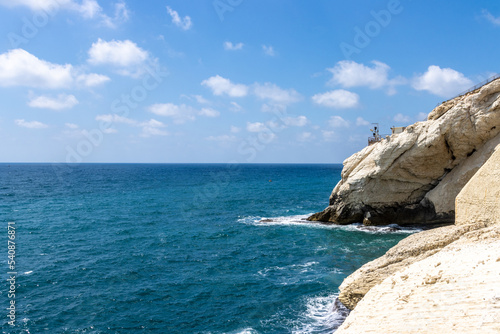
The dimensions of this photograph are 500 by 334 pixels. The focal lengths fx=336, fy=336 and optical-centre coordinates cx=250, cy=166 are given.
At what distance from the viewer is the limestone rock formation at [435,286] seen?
32.9ft

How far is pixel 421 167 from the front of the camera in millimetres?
36438

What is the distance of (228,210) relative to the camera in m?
52.9

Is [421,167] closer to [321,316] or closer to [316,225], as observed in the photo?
[316,225]

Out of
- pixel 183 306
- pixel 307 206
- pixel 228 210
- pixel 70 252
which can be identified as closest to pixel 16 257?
pixel 70 252

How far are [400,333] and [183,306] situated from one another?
13378mm

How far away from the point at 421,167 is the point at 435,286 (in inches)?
1101

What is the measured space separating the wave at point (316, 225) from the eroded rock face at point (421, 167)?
1277mm

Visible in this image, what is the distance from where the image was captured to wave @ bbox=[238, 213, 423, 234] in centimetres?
3616

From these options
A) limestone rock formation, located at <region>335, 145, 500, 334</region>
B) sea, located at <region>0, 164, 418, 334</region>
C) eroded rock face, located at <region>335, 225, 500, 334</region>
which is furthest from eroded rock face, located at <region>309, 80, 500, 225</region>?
eroded rock face, located at <region>335, 225, 500, 334</region>

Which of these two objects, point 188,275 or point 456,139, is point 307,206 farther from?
point 188,275

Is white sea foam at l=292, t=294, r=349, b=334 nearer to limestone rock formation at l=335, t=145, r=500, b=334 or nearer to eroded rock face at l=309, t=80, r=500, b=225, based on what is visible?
limestone rock formation at l=335, t=145, r=500, b=334

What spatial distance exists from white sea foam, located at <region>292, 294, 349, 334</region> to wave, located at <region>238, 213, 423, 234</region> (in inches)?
711

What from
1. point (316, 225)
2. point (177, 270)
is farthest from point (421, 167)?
point (177, 270)

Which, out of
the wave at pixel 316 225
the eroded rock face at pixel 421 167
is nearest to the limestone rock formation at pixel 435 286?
the eroded rock face at pixel 421 167
